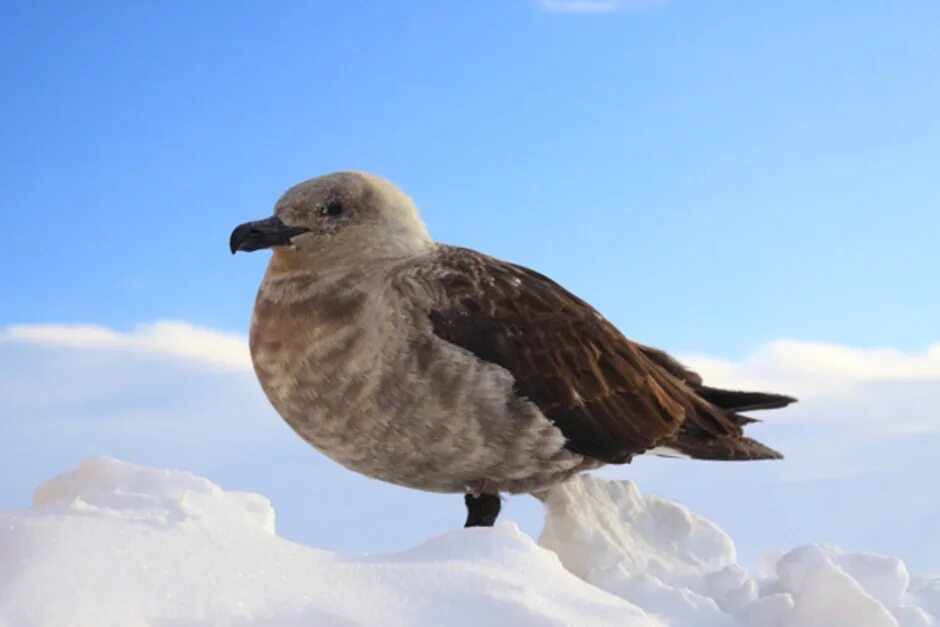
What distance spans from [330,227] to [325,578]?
2161mm

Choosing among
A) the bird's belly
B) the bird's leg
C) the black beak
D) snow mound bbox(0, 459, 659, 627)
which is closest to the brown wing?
the bird's belly

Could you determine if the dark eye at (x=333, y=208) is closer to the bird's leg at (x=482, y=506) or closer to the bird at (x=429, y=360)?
the bird at (x=429, y=360)

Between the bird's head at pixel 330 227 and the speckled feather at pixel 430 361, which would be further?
the bird's head at pixel 330 227

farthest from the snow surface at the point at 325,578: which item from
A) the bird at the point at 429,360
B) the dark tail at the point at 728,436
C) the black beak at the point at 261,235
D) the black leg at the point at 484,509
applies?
the black beak at the point at 261,235

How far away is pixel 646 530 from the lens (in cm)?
549

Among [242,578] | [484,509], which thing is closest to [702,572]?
[484,509]

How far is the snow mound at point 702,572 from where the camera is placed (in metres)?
4.15

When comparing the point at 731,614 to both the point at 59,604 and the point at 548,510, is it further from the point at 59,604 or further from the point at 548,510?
the point at 59,604

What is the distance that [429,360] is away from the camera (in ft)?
15.6

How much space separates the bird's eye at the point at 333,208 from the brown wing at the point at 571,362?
50cm

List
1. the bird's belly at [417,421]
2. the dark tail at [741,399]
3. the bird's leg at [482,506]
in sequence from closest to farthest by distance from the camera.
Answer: the bird's belly at [417,421], the bird's leg at [482,506], the dark tail at [741,399]

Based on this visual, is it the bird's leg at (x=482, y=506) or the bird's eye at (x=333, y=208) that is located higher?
the bird's eye at (x=333, y=208)

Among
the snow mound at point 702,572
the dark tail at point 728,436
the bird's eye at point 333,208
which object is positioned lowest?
the snow mound at point 702,572

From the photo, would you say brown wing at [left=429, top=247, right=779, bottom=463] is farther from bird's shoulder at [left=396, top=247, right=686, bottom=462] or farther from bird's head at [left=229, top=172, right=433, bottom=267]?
bird's head at [left=229, top=172, right=433, bottom=267]
